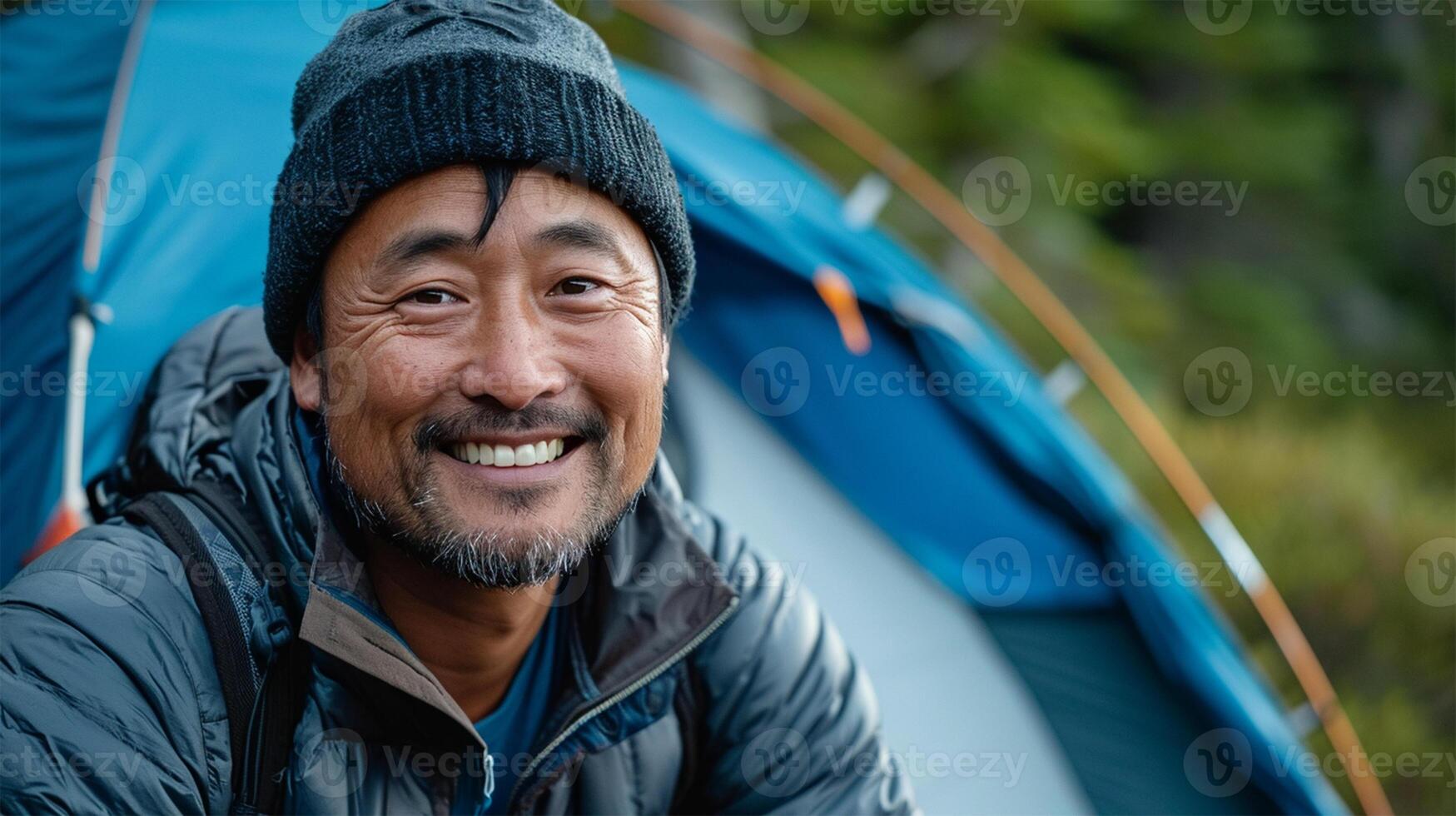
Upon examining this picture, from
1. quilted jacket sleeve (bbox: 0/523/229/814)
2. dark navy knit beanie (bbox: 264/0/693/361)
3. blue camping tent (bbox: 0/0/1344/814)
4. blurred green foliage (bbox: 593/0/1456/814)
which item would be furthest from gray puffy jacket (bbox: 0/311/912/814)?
blurred green foliage (bbox: 593/0/1456/814)

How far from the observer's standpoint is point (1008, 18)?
5879mm

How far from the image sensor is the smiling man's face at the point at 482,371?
4.60 ft

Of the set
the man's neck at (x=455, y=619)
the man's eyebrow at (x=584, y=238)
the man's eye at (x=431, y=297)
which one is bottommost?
the man's neck at (x=455, y=619)

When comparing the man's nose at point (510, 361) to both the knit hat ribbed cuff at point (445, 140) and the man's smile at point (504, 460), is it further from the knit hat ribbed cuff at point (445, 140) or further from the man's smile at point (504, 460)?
the knit hat ribbed cuff at point (445, 140)

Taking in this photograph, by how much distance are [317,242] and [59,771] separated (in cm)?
58

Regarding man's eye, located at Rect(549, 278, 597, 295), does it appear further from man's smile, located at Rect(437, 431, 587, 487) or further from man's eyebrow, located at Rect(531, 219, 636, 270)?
man's smile, located at Rect(437, 431, 587, 487)

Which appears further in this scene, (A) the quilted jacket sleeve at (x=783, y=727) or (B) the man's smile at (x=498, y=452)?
(A) the quilted jacket sleeve at (x=783, y=727)

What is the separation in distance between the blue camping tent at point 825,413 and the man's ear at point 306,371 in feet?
2.27

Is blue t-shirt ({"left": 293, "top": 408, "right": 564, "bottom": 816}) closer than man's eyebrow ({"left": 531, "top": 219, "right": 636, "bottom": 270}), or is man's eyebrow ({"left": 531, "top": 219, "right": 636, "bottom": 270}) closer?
man's eyebrow ({"left": 531, "top": 219, "right": 636, "bottom": 270})

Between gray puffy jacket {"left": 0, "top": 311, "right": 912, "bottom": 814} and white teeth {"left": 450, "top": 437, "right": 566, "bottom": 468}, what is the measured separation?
18 cm

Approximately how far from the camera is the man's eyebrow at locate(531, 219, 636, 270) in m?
1.43

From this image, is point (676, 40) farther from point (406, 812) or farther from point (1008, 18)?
point (1008, 18)

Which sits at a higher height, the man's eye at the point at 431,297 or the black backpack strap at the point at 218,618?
the man's eye at the point at 431,297

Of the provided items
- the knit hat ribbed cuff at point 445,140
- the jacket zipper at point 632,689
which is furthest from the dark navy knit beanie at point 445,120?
the jacket zipper at point 632,689
